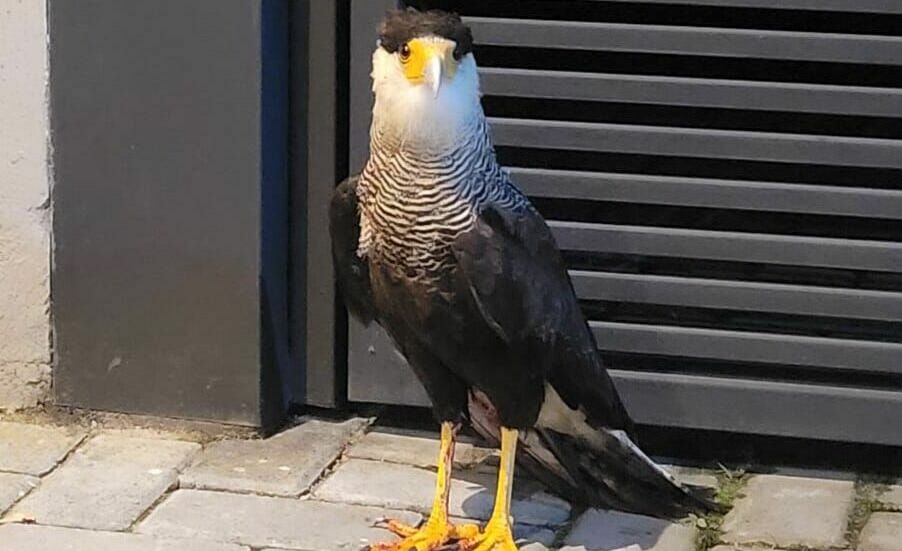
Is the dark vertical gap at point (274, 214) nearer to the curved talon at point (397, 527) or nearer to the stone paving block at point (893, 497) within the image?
the curved talon at point (397, 527)

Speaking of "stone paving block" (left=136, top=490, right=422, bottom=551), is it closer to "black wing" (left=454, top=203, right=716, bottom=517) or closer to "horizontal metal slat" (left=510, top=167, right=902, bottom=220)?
"black wing" (left=454, top=203, right=716, bottom=517)

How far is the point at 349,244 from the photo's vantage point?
3.20m

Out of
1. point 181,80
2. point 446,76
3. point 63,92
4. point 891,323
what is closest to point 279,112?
point 181,80

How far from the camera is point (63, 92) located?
369 cm

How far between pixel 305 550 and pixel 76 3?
4.22ft

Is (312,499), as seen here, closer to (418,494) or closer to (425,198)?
(418,494)

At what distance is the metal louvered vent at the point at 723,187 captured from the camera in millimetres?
3598

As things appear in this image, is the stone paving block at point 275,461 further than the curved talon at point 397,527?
Yes

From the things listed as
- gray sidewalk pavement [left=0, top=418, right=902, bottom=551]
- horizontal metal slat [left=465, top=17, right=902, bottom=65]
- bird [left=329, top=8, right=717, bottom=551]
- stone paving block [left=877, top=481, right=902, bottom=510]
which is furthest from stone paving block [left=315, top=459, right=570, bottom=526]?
horizontal metal slat [left=465, top=17, right=902, bottom=65]

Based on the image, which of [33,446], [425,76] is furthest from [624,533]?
[33,446]

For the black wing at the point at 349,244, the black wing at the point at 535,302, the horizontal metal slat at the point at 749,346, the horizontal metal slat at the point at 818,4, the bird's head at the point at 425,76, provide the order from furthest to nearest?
the horizontal metal slat at the point at 749,346 < the horizontal metal slat at the point at 818,4 < the black wing at the point at 349,244 < the black wing at the point at 535,302 < the bird's head at the point at 425,76

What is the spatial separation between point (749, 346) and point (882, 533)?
0.51 m

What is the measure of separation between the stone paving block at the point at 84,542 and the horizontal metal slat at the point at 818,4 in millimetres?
1505

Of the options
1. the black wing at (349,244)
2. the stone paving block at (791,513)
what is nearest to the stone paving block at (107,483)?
the black wing at (349,244)
